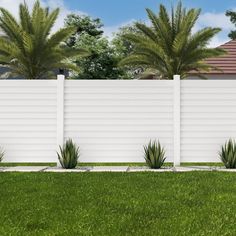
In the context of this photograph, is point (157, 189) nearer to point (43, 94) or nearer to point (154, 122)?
point (154, 122)

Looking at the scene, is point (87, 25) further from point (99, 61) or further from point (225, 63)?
point (225, 63)

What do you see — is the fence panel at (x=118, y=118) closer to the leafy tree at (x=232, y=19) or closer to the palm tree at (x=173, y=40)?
the palm tree at (x=173, y=40)

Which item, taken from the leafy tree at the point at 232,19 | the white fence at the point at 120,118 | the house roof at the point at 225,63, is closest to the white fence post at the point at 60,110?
the white fence at the point at 120,118

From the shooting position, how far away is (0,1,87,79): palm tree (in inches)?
771

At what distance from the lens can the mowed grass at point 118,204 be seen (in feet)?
19.7

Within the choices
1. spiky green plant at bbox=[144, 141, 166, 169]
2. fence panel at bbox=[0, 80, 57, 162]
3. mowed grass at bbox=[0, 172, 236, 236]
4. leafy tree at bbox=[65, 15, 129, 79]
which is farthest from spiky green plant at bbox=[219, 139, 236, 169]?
leafy tree at bbox=[65, 15, 129, 79]

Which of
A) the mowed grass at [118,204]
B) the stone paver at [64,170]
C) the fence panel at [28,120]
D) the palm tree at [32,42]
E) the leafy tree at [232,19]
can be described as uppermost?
the leafy tree at [232,19]

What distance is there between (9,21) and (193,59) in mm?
6916

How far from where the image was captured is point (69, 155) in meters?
11.5

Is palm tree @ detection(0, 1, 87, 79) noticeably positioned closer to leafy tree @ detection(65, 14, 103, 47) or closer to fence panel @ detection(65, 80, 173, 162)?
fence panel @ detection(65, 80, 173, 162)

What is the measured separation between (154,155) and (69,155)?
178cm

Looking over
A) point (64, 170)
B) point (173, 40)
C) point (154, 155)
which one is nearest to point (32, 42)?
point (173, 40)

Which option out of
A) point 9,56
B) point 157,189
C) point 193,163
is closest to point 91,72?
point 9,56

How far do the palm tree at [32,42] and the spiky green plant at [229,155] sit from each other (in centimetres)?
954
